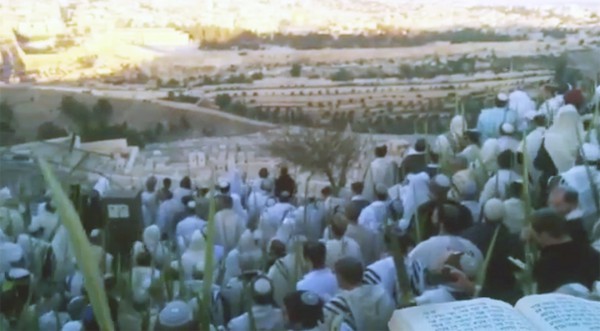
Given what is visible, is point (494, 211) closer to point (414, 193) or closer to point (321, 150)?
point (414, 193)

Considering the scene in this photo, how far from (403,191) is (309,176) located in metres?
0.31

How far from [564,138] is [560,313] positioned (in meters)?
1.46

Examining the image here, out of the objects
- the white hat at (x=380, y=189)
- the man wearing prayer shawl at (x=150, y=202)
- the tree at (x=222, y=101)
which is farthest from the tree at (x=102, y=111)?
the white hat at (x=380, y=189)

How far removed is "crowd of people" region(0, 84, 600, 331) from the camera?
1866 millimetres

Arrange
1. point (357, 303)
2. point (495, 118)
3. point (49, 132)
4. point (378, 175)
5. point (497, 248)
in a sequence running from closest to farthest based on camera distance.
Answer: point (357, 303) < point (497, 248) < point (49, 132) < point (378, 175) < point (495, 118)

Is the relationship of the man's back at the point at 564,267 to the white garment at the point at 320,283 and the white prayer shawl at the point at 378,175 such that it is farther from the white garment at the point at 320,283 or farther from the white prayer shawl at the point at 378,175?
the white prayer shawl at the point at 378,175

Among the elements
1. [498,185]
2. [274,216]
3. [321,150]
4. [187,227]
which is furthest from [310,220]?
[498,185]

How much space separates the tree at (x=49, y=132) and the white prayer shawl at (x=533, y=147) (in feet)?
4.91

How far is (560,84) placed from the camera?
3.11 m

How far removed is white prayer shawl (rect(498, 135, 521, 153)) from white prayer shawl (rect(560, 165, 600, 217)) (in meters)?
0.31

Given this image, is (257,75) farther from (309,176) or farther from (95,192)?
(95,192)

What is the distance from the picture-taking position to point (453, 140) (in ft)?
9.66

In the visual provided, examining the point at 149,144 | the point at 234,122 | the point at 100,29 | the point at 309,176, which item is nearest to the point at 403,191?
the point at 309,176

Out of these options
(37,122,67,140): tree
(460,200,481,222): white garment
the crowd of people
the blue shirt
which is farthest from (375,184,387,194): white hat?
(37,122,67,140): tree
